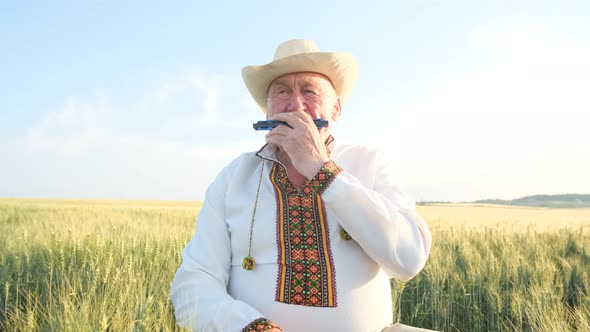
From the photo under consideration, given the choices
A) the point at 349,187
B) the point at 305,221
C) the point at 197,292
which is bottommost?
the point at 197,292

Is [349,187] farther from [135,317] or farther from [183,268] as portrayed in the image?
[135,317]

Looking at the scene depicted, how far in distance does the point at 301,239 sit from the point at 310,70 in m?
0.89

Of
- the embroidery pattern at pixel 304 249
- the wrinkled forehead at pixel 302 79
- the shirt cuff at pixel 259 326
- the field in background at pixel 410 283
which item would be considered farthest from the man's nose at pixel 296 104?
the field in background at pixel 410 283

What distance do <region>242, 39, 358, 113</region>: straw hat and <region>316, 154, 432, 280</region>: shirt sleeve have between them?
679 millimetres

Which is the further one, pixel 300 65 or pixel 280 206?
pixel 300 65

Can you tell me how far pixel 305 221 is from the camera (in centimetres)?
205

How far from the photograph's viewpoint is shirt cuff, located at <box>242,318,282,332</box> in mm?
1793

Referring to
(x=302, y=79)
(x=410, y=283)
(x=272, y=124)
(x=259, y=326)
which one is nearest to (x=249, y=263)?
(x=259, y=326)

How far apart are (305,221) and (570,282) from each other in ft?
10.8

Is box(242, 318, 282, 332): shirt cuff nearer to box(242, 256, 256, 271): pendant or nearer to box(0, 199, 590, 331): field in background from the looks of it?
box(242, 256, 256, 271): pendant

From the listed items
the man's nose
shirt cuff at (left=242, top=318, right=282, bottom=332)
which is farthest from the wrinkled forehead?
shirt cuff at (left=242, top=318, right=282, bottom=332)

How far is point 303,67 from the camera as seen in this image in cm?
236

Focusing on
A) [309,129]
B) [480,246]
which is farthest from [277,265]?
[480,246]

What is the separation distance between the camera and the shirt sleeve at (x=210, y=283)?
1857mm
